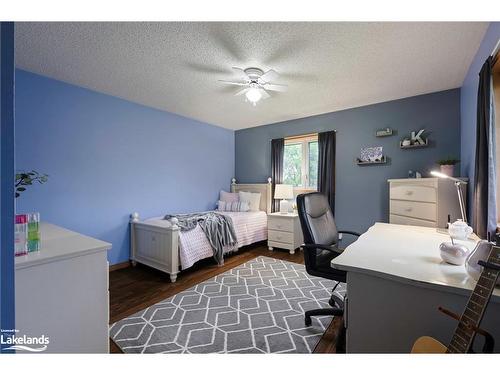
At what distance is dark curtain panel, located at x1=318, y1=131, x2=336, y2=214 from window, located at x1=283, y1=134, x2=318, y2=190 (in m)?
0.21

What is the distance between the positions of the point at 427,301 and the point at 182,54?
2413 mm

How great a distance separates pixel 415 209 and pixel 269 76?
7.20 feet

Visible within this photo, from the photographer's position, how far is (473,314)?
29.2 inches

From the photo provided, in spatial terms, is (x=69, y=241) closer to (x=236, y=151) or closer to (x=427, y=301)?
(x=427, y=301)

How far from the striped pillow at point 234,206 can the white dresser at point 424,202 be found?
2362 mm

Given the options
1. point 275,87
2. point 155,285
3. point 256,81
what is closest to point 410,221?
point 275,87

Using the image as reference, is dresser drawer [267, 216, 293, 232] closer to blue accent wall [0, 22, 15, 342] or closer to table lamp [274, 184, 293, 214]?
table lamp [274, 184, 293, 214]

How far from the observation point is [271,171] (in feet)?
14.3

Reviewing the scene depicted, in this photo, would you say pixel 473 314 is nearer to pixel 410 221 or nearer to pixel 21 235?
pixel 21 235

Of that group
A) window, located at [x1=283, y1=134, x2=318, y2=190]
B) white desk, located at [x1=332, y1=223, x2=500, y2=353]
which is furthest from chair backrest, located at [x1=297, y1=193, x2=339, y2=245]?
window, located at [x1=283, y1=134, x2=318, y2=190]

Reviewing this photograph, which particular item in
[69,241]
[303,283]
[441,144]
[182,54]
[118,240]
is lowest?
[303,283]

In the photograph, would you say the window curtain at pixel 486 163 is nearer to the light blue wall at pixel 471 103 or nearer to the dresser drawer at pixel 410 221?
the light blue wall at pixel 471 103

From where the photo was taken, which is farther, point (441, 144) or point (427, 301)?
point (441, 144)
